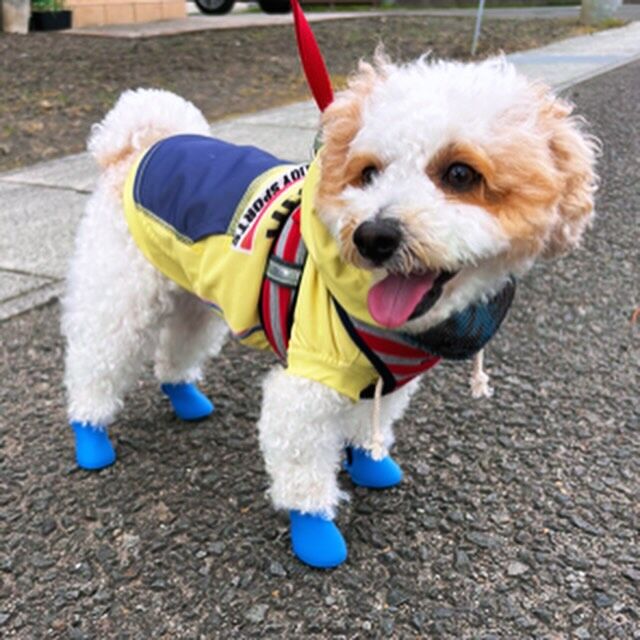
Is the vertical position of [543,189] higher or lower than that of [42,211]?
higher

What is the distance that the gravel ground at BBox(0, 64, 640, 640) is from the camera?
7.26 feet

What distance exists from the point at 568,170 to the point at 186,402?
5.93ft

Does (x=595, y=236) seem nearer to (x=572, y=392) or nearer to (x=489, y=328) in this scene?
(x=572, y=392)

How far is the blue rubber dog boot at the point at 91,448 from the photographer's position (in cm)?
283

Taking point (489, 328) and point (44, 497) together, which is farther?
point (44, 497)

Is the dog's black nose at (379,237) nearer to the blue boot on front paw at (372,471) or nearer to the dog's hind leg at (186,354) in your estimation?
the blue boot on front paw at (372,471)

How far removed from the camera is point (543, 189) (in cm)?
183

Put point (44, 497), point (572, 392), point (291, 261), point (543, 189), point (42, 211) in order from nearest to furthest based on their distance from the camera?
point (543, 189) < point (291, 261) < point (44, 497) < point (572, 392) < point (42, 211)

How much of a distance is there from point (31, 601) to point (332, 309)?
3.91ft

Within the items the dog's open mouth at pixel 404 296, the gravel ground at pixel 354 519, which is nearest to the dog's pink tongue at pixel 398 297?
the dog's open mouth at pixel 404 296

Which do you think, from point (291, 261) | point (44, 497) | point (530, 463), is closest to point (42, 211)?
point (44, 497)

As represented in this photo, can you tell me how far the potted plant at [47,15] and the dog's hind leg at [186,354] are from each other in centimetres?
1087

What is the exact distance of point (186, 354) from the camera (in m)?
3.12

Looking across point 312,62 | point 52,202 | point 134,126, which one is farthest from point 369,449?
point 52,202
